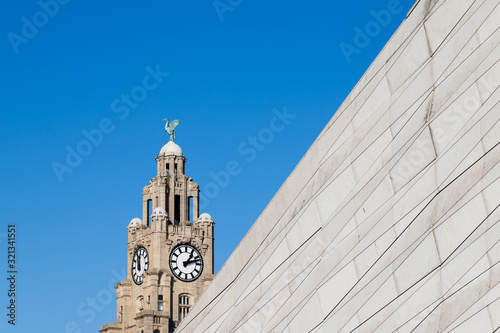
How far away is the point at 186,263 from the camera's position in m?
102

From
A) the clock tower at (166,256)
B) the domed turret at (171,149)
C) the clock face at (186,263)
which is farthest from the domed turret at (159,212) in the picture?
the domed turret at (171,149)

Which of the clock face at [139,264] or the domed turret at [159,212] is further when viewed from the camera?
the clock face at [139,264]

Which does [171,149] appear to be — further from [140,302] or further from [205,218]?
[140,302]

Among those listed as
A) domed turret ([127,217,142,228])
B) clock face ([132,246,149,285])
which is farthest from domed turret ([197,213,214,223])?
clock face ([132,246,149,285])

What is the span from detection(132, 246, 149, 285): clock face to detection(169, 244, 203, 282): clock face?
109 inches

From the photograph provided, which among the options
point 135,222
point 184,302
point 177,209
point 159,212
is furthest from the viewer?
point 177,209

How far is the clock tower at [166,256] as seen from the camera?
98.2 m

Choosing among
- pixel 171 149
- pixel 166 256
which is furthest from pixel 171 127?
pixel 166 256

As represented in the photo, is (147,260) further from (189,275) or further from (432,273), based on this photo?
(432,273)

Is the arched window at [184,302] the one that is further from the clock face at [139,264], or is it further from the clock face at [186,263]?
the clock face at [139,264]

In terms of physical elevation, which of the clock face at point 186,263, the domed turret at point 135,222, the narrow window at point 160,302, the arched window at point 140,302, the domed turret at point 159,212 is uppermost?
the domed turret at point 135,222

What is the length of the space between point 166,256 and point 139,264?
A: 3.89 metres

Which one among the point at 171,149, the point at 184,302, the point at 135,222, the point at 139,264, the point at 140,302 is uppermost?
the point at 171,149

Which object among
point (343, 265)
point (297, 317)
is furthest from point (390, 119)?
point (297, 317)
